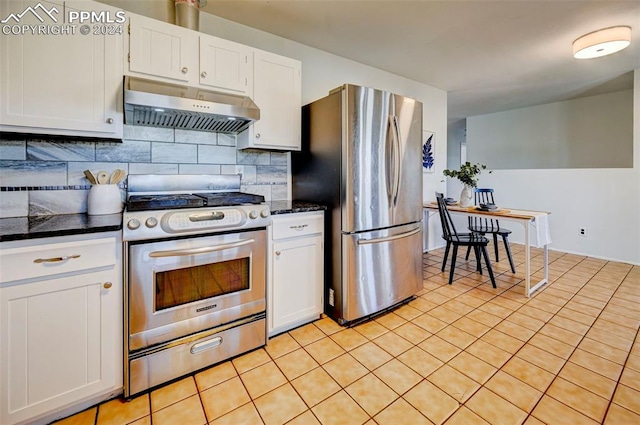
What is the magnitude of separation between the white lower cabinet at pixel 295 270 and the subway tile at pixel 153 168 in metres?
0.88

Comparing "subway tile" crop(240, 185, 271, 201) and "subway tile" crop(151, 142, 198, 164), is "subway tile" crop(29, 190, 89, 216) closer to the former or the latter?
"subway tile" crop(151, 142, 198, 164)

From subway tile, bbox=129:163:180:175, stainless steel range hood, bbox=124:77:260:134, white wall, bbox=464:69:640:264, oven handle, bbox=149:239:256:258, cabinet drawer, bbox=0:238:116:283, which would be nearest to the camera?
cabinet drawer, bbox=0:238:116:283

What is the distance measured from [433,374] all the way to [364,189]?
1282 millimetres

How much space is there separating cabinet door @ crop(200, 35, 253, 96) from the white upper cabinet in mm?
64

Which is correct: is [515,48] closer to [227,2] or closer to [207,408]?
[227,2]

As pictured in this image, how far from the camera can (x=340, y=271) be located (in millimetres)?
2256

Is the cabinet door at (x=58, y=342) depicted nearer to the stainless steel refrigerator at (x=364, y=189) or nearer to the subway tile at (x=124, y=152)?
the subway tile at (x=124, y=152)

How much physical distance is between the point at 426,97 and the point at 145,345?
14.5 feet

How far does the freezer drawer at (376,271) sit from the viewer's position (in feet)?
7.33

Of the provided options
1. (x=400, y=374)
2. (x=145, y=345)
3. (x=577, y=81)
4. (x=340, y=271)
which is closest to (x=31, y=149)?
(x=145, y=345)

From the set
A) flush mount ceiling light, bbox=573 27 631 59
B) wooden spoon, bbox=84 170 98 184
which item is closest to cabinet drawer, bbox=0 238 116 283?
wooden spoon, bbox=84 170 98 184

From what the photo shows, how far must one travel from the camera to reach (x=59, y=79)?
1.59 m

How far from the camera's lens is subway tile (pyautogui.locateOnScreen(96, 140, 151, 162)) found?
196cm

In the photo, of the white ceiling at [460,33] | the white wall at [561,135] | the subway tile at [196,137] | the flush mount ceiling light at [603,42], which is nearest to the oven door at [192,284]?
the subway tile at [196,137]
